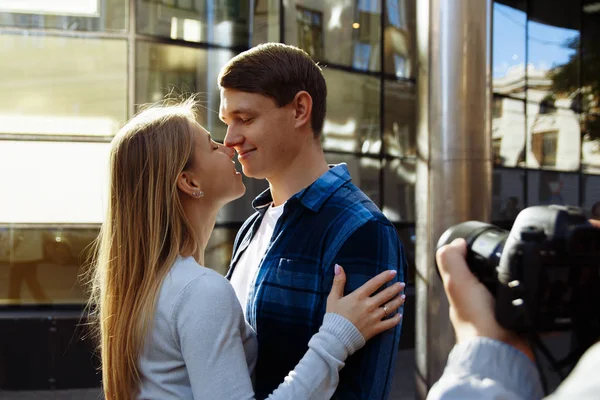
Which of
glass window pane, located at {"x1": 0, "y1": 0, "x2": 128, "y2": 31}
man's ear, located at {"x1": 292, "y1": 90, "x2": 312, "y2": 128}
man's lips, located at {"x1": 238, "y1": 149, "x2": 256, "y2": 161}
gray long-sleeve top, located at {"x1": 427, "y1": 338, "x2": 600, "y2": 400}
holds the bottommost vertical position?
gray long-sleeve top, located at {"x1": 427, "y1": 338, "x2": 600, "y2": 400}

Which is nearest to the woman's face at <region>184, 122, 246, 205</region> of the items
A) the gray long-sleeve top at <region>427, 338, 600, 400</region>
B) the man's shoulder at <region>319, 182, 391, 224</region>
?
the man's shoulder at <region>319, 182, 391, 224</region>

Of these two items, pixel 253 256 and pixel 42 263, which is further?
pixel 42 263

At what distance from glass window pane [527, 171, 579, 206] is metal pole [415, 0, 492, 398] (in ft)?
17.3

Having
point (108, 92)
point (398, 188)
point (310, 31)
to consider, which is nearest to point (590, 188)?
point (398, 188)

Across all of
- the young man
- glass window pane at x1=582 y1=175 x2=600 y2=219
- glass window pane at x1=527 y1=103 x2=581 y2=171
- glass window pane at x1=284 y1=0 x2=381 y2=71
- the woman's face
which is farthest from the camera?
glass window pane at x1=582 y1=175 x2=600 y2=219

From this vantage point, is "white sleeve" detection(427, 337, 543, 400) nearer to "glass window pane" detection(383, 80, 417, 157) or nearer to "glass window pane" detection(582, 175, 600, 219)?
"glass window pane" detection(383, 80, 417, 157)

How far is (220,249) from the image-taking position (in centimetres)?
779

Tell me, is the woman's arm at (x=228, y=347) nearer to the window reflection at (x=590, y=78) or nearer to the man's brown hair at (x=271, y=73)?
the man's brown hair at (x=271, y=73)

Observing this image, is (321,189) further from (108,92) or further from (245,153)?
(108,92)

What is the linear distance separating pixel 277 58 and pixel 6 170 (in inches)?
234

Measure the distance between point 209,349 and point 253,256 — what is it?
690mm

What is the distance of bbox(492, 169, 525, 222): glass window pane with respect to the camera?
411 inches

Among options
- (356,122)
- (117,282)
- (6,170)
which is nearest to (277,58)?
(117,282)

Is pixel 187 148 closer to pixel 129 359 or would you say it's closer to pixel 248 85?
pixel 248 85
